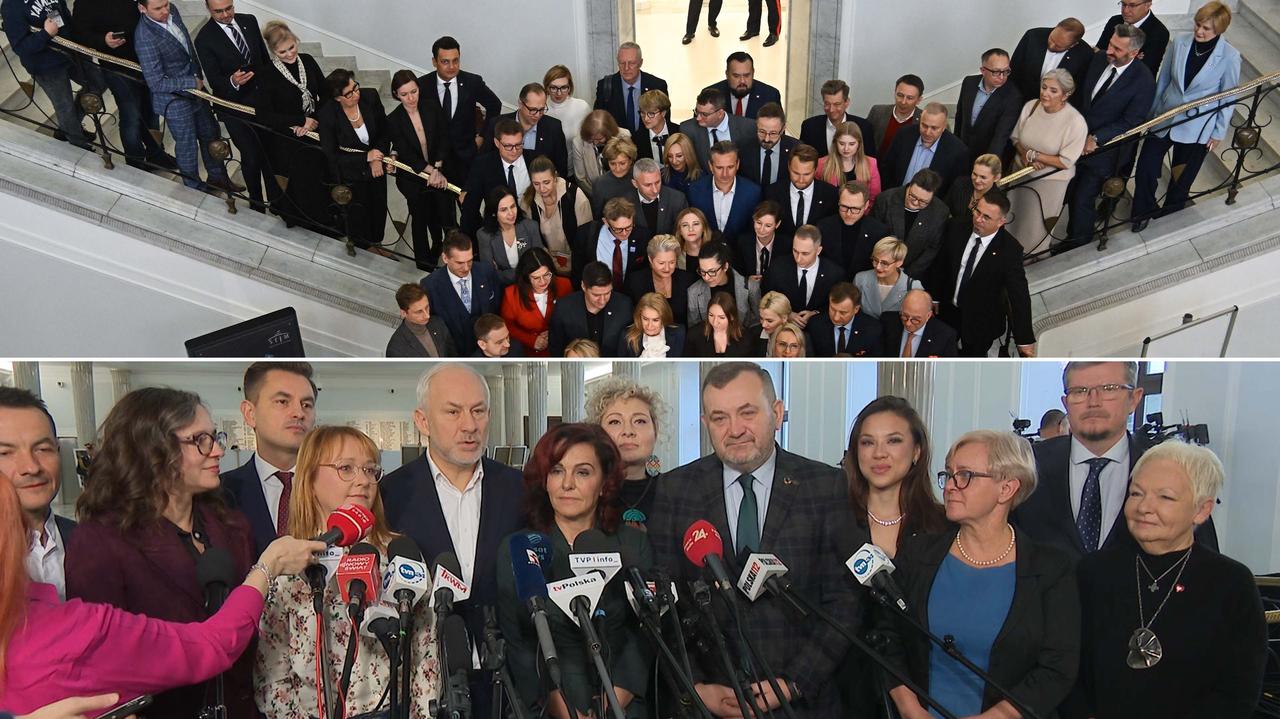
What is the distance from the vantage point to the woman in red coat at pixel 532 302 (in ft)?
18.5

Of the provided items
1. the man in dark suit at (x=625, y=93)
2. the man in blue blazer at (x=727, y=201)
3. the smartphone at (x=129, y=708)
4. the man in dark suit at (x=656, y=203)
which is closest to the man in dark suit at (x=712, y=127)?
the man in blue blazer at (x=727, y=201)

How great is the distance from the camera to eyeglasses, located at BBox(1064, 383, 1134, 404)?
3309mm

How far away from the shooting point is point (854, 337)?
539 cm

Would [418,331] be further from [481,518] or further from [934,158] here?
[934,158]

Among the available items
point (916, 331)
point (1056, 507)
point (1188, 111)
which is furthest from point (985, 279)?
point (1056, 507)

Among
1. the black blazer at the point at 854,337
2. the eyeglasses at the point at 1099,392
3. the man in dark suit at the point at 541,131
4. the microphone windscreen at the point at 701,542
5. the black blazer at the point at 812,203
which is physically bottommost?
the microphone windscreen at the point at 701,542

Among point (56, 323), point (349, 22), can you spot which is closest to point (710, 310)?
point (56, 323)

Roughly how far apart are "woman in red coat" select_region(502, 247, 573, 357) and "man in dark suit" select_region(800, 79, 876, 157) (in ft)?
6.37

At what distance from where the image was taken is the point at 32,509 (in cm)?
306

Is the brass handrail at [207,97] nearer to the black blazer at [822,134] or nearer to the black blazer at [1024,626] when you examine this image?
the black blazer at [822,134]

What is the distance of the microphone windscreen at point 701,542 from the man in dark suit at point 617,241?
8.44 ft

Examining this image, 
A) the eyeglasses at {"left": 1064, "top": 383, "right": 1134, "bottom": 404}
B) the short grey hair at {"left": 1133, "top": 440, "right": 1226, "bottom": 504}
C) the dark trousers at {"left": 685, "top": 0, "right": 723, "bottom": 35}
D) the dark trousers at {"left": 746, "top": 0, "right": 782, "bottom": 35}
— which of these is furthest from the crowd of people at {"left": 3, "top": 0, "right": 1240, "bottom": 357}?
the dark trousers at {"left": 685, "top": 0, "right": 723, "bottom": 35}

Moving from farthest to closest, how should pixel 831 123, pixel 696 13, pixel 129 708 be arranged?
1. pixel 696 13
2. pixel 831 123
3. pixel 129 708

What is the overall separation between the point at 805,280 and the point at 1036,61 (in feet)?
8.06
